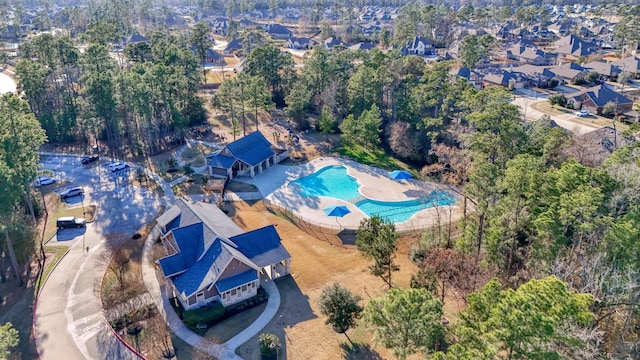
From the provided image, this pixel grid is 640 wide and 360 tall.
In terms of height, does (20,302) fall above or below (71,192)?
below

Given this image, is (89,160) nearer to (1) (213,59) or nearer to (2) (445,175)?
(2) (445,175)

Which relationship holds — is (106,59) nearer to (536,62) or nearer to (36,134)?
(36,134)

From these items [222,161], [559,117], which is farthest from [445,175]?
[559,117]

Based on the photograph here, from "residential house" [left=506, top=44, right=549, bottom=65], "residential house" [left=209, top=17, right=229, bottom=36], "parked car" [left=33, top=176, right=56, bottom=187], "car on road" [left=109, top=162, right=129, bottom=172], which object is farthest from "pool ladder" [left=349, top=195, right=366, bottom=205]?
"residential house" [left=209, top=17, right=229, bottom=36]

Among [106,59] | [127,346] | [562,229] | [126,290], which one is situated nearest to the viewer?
[562,229]

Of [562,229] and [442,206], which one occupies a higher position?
[562,229]

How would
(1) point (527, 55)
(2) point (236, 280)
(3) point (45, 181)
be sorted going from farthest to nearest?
(1) point (527, 55) < (3) point (45, 181) < (2) point (236, 280)

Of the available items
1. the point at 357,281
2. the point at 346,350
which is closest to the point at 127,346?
the point at 346,350
